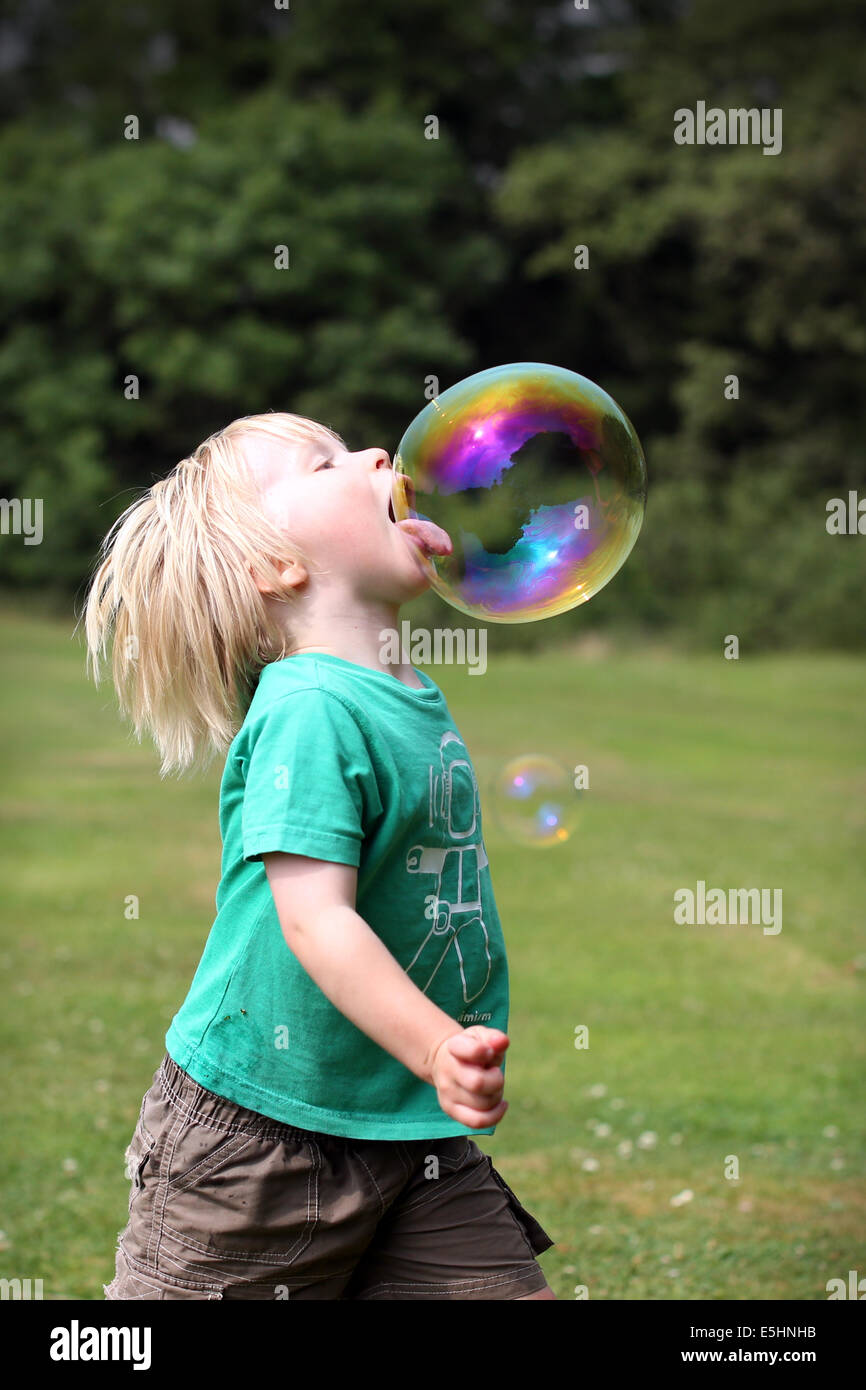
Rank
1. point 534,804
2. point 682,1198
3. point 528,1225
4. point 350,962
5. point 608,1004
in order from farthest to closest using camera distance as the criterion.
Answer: point 608,1004 → point 534,804 → point 682,1198 → point 528,1225 → point 350,962

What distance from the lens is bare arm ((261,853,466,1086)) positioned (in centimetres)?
181

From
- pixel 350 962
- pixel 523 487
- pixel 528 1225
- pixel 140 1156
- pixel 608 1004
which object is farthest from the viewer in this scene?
pixel 608 1004

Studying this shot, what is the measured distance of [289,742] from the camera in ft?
6.56

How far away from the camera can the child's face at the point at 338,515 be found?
2.26 metres

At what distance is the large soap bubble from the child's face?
0.20m

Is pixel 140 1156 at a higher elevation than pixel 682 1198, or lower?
higher

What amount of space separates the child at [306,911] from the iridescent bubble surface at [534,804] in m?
1.65

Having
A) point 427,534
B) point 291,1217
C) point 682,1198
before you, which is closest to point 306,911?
point 291,1217

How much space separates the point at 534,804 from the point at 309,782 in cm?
216

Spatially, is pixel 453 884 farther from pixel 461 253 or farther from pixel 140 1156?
pixel 461 253

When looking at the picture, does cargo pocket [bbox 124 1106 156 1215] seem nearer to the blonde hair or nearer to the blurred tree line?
the blonde hair

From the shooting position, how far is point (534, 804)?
4070 millimetres

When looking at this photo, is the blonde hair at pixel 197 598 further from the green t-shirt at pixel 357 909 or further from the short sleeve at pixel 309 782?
the short sleeve at pixel 309 782
